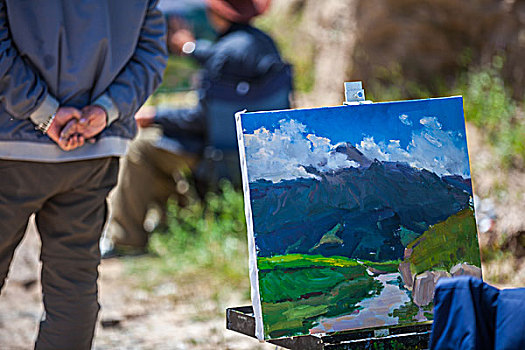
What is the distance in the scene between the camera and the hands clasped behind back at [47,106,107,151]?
6.63 ft

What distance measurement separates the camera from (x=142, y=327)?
11.2 feet

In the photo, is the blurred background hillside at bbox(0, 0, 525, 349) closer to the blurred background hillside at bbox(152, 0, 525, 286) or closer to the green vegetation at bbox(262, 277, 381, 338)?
the blurred background hillside at bbox(152, 0, 525, 286)

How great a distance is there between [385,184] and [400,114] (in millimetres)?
205

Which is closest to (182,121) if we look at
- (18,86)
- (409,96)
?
(409,96)

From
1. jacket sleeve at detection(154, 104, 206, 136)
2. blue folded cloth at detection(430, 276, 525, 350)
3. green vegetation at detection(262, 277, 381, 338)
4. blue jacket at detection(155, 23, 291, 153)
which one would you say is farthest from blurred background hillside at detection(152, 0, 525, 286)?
blue folded cloth at detection(430, 276, 525, 350)

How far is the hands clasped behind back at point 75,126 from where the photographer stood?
2.02 m

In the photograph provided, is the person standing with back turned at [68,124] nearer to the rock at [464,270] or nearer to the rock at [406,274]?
the rock at [406,274]

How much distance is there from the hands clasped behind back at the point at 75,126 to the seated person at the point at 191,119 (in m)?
2.14

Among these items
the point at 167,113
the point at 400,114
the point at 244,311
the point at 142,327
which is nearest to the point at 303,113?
the point at 400,114

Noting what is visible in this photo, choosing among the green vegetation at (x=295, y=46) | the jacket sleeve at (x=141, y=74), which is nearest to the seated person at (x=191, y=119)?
the jacket sleeve at (x=141, y=74)

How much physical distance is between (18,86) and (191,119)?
259 centimetres

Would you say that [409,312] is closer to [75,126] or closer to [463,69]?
[75,126]

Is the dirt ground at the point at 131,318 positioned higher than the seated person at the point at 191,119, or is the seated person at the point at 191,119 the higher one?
the seated person at the point at 191,119

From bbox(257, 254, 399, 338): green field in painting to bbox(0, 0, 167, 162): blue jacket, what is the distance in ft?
2.42
